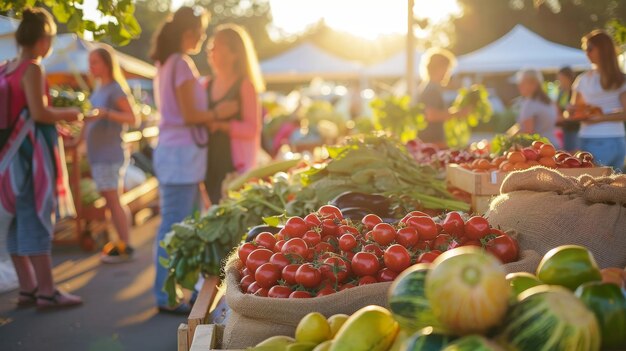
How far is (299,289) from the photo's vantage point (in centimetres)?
220

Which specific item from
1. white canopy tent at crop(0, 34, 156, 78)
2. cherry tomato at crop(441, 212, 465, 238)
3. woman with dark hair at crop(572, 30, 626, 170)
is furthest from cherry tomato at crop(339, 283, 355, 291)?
white canopy tent at crop(0, 34, 156, 78)

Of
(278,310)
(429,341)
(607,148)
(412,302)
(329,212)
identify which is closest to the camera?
(429,341)

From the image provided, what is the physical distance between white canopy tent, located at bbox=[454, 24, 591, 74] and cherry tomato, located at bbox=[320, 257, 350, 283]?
13.2 meters

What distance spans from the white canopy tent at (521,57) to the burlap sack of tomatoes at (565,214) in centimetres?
1234

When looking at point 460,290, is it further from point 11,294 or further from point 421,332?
point 11,294

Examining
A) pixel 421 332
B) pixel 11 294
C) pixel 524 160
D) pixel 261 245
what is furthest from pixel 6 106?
pixel 421 332

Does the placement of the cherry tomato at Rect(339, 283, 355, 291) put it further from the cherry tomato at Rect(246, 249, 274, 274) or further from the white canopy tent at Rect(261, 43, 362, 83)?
the white canopy tent at Rect(261, 43, 362, 83)

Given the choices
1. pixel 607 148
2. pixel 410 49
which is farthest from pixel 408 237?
pixel 410 49

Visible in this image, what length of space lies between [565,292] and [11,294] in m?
5.60

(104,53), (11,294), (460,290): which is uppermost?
(104,53)

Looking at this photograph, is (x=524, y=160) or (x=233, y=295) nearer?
(x=233, y=295)

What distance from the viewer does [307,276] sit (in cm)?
219

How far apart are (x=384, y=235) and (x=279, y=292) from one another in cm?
46

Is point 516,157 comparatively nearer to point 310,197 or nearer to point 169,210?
point 310,197
